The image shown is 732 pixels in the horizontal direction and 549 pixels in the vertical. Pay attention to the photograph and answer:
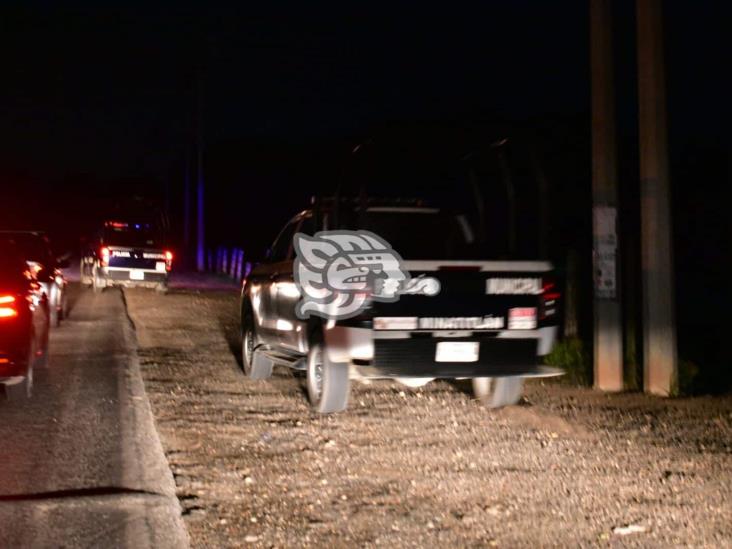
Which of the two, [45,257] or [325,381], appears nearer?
[325,381]

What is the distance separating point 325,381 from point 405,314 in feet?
3.74

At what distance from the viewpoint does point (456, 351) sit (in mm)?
9320

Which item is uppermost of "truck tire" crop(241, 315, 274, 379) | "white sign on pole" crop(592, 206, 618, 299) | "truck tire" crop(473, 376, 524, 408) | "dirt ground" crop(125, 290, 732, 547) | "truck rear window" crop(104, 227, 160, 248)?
"truck rear window" crop(104, 227, 160, 248)

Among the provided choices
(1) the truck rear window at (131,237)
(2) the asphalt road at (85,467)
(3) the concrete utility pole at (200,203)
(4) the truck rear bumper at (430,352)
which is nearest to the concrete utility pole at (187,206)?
(3) the concrete utility pole at (200,203)

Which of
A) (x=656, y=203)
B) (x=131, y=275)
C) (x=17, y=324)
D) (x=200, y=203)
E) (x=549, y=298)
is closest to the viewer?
(x=549, y=298)

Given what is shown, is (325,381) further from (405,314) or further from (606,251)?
(606,251)

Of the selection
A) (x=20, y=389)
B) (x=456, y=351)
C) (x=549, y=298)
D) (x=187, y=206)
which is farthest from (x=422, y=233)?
(x=187, y=206)

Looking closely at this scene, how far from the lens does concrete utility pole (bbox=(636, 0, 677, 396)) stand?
10703mm

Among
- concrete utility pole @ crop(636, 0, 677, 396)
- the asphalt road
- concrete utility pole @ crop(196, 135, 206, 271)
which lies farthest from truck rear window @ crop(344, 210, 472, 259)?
concrete utility pole @ crop(196, 135, 206, 271)

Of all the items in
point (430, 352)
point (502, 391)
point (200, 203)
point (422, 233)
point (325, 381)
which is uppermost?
point (200, 203)

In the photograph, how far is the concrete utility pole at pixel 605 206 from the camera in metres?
11.2

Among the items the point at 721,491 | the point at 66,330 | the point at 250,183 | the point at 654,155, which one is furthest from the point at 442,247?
the point at 250,183

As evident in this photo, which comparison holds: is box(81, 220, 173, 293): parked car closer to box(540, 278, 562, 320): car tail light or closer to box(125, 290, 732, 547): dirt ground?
box(125, 290, 732, 547): dirt ground

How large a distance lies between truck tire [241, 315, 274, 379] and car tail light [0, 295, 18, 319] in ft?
9.50
